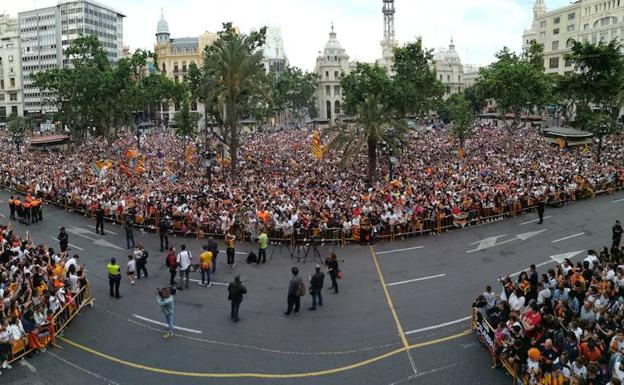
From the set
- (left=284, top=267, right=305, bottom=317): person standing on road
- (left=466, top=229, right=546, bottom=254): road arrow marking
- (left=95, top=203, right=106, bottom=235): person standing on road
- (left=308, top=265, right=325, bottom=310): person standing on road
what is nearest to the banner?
(left=308, top=265, right=325, bottom=310): person standing on road

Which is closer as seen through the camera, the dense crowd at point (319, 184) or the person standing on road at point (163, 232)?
the person standing on road at point (163, 232)

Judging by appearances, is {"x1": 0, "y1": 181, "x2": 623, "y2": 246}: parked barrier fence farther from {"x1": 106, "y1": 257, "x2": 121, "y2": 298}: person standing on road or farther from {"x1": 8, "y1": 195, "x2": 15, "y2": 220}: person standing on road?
{"x1": 106, "y1": 257, "x2": 121, "y2": 298}: person standing on road

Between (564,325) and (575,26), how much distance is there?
91126 mm

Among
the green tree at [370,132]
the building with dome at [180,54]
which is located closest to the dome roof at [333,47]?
the building with dome at [180,54]

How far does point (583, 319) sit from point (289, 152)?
3638cm

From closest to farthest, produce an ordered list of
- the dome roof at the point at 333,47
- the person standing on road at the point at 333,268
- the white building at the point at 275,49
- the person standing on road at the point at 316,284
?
the person standing on road at the point at 316,284, the person standing on road at the point at 333,268, the dome roof at the point at 333,47, the white building at the point at 275,49

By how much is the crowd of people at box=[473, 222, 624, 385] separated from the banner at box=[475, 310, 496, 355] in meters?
0.13

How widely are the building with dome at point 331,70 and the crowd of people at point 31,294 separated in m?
113

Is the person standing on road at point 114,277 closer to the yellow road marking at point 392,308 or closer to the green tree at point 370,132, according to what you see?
the yellow road marking at point 392,308

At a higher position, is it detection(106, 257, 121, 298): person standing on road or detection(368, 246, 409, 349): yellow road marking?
detection(106, 257, 121, 298): person standing on road

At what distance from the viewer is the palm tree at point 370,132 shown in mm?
32281

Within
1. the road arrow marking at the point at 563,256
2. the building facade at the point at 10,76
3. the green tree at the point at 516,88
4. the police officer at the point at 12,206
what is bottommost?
the road arrow marking at the point at 563,256

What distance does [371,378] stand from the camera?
459 inches

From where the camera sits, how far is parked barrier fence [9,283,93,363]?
12.5 metres
